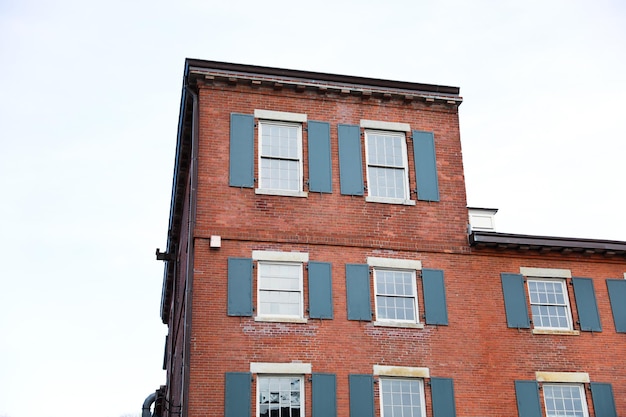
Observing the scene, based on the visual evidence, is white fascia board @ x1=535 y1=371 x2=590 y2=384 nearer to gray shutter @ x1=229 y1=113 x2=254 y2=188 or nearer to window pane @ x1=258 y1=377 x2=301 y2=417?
window pane @ x1=258 y1=377 x2=301 y2=417

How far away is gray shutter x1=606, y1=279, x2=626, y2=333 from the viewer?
24.1 meters

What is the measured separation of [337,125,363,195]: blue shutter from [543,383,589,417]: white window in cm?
777

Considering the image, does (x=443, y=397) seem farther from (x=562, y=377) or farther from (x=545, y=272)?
(x=545, y=272)

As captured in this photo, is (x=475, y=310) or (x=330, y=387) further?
(x=475, y=310)

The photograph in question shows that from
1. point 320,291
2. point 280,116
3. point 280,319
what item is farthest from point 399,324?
point 280,116

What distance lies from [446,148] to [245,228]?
696 centimetres

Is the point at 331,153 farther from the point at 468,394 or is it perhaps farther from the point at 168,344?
the point at 168,344

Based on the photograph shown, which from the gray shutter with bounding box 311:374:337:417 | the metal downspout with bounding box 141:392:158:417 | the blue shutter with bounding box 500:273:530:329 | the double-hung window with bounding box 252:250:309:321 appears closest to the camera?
the gray shutter with bounding box 311:374:337:417

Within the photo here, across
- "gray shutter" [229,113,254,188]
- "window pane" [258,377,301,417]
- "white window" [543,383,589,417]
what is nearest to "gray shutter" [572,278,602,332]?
"white window" [543,383,589,417]

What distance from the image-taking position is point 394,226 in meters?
23.3

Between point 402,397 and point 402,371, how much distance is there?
0.68 meters

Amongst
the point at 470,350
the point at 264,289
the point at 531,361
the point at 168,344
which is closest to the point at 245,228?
the point at 264,289

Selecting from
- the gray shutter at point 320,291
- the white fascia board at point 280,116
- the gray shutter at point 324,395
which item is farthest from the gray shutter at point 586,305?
the white fascia board at point 280,116

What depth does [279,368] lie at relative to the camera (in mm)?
20734
